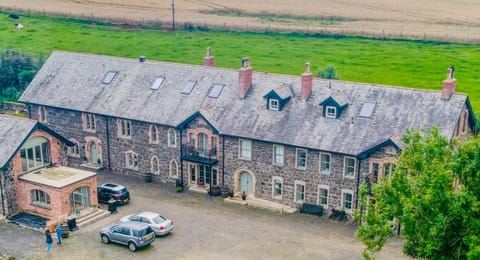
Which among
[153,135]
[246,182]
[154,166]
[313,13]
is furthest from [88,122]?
[313,13]

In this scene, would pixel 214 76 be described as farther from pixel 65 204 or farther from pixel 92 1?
pixel 92 1

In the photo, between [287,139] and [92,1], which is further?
[92,1]

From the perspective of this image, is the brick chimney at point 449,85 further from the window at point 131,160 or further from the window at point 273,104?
the window at point 131,160

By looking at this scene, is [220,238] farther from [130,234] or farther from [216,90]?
[216,90]

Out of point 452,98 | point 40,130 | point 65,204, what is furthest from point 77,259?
point 452,98

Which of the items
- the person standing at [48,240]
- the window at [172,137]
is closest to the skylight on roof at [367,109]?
the window at [172,137]

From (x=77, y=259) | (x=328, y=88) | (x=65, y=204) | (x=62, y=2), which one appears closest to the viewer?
(x=77, y=259)
